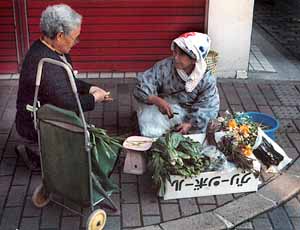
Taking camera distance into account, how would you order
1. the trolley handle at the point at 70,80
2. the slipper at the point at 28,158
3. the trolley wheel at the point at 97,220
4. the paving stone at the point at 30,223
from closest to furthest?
the trolley handle at the point at 70,80 → the trolley wheel at the point at 97,220 → the paving stone at the point at 30,223 → the slipper at the point at 28,158

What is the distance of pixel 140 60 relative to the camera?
628 centimetres

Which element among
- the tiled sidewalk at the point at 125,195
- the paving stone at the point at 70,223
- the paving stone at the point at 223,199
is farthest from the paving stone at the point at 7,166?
the paving stone at the point at 223,199

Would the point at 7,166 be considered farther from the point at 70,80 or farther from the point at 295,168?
the point at 295,168

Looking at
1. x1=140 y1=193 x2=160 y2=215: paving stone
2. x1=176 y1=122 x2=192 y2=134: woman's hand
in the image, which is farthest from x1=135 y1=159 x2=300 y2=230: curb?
x1=176 y1=122 x2=192 y2=134: woman's hand

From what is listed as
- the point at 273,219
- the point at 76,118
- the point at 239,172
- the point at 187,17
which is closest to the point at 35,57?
the point at 76,118

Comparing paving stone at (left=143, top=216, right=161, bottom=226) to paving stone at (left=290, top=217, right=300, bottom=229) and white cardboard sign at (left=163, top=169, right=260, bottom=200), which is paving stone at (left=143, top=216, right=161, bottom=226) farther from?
paving stone at (left=290, top=217, right=300, bottom=229)

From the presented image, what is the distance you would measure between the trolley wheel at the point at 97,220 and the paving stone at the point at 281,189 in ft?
4.15

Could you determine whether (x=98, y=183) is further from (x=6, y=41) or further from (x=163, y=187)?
(x=6, y=41)

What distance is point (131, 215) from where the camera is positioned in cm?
394

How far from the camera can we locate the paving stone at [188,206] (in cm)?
398

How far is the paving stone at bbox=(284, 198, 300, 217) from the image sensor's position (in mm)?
A: 4070

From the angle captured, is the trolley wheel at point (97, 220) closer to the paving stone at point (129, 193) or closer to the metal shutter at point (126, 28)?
the paving stone at point (129, 193)

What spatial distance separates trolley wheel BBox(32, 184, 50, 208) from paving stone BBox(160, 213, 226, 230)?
34.1 inches

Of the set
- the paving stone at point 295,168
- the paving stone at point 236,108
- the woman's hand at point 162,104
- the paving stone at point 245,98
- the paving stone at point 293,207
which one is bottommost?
the paving stone at point 293,207
